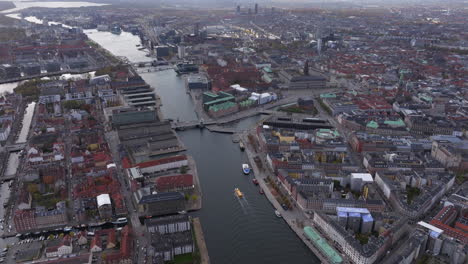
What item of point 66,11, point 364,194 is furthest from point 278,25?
point 364,194

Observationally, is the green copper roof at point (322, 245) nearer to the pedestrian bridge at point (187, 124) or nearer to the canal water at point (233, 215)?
the canal water at point (233, 215)

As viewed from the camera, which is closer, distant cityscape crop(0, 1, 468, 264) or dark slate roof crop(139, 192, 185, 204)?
distant cityscape crop(0, 1, 468, 264)

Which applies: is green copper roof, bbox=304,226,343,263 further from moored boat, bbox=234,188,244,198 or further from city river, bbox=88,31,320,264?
moored boat, bbox=234,188,244,198

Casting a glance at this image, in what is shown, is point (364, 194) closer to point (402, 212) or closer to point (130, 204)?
point (402, 212)

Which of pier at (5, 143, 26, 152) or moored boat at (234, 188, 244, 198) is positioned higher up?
pier at (5, 143, 26, 152)

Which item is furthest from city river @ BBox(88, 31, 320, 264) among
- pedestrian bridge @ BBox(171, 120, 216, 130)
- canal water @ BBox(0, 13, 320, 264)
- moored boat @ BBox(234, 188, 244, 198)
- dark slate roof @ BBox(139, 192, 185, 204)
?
dark slate roof @ BBox(139, 192, 185, 204)

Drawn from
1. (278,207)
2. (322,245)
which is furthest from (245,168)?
(322,245)
